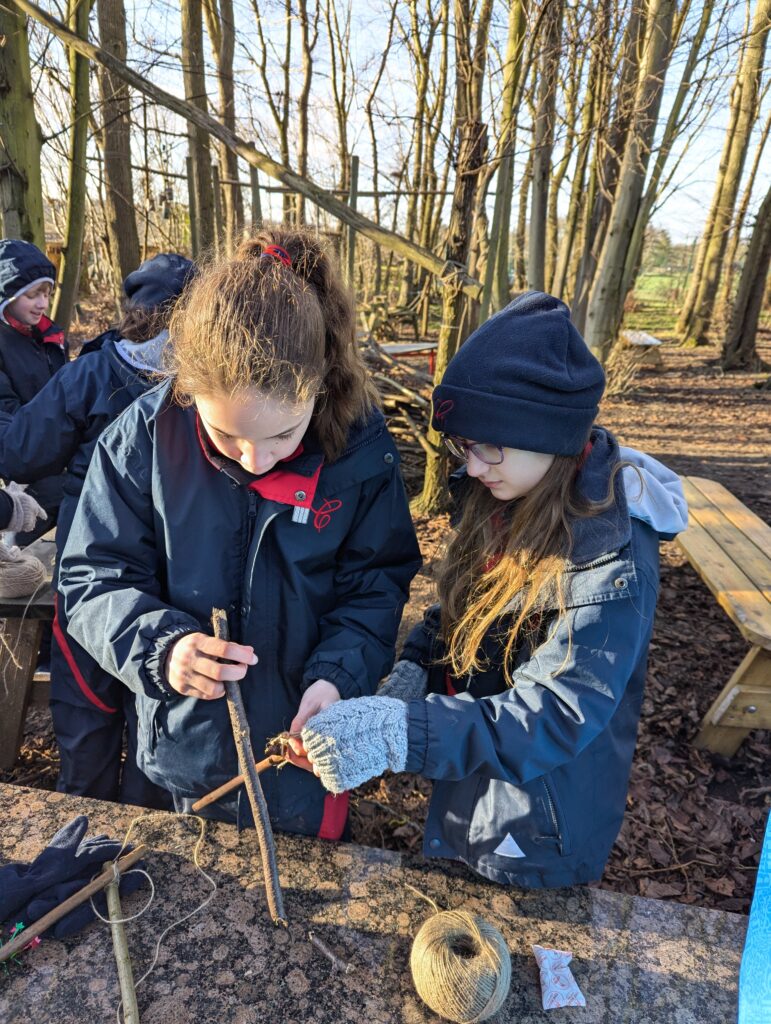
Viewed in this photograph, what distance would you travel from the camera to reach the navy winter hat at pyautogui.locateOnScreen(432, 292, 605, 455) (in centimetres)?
136

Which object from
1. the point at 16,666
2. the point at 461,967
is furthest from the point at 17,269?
the point at 461,967

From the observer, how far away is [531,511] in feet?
4.87

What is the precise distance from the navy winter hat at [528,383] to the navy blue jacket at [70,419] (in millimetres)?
1464

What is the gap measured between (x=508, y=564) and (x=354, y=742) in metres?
0.54

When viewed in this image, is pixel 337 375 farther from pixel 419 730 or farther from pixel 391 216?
pixel 391 216

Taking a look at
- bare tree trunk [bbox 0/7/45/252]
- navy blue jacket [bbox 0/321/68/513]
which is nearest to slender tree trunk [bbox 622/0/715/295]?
bare tree trunk [bbox 0/7/45/252]

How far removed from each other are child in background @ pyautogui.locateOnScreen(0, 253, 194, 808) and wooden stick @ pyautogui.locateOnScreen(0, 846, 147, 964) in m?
0.62

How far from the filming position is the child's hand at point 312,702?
142cm

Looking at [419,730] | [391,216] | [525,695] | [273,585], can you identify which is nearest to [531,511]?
[525,695]

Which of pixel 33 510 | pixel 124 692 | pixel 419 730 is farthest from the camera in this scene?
pixel 33 510

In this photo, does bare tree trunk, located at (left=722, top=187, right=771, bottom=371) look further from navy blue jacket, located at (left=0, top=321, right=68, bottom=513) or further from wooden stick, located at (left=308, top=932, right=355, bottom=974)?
wooden stick, located at (left=308, top=932, right=355, bottom=974)

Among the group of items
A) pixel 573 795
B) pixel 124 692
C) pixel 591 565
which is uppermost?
pixel 591 565

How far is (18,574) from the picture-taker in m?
2.49

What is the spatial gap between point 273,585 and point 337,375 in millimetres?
530
